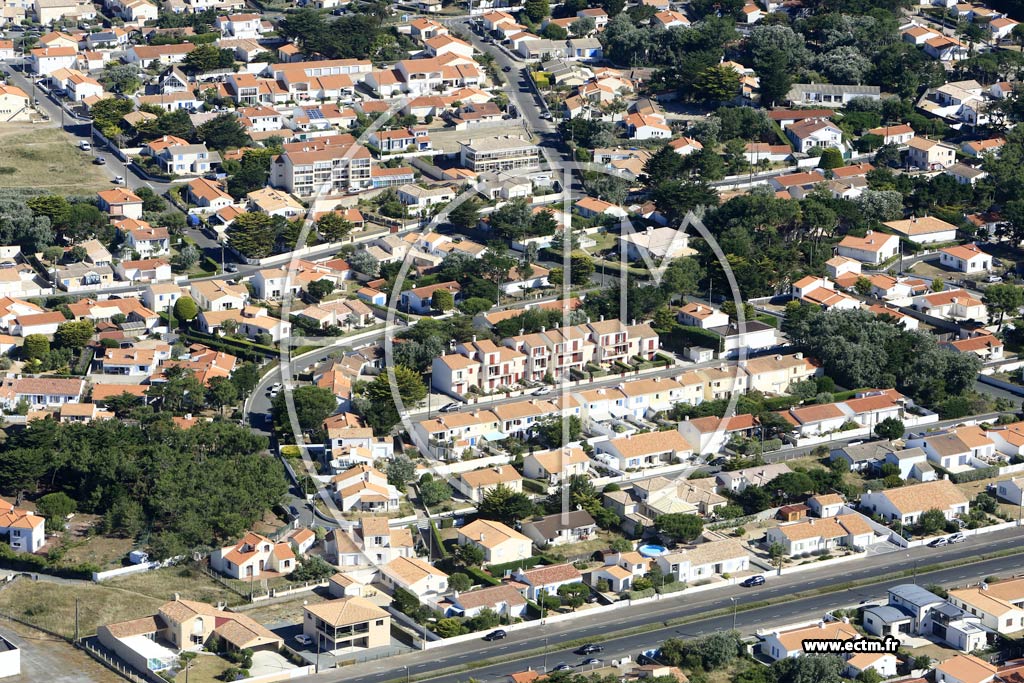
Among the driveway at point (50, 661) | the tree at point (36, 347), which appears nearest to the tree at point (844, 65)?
the tree at point (36, 347)

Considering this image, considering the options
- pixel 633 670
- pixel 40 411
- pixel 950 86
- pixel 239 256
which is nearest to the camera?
pixel 633 670

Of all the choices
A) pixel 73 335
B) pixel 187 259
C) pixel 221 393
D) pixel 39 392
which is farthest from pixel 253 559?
pixel 187 259

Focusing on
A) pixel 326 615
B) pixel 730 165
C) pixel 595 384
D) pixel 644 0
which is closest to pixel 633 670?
pixel 326 615

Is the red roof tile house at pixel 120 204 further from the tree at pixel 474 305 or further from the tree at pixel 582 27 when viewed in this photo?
the tree at pixel 582 27

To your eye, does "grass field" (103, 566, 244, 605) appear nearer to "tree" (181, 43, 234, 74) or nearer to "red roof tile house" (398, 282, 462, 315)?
"red roof tile house" (398, 282, 462, 315)

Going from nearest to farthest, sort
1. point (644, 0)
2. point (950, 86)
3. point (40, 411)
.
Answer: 1. point (40, 411)
2. point (950, 86)
3. point (644, 0)

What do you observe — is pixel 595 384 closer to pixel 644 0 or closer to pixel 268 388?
pixel 268 388
